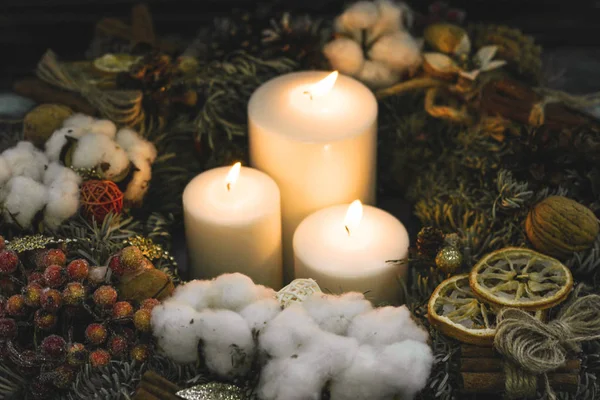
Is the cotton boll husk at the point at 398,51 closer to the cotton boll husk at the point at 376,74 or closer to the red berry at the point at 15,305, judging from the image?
the cotton boll husk at the point at 376,74

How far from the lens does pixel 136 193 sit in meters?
1.17

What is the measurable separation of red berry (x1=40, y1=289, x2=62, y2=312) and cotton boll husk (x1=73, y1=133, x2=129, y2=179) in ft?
0.80

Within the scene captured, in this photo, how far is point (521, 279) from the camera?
38.0 inches

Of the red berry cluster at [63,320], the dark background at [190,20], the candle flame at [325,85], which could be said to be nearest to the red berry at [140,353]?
the red berry cluster at [63,320]

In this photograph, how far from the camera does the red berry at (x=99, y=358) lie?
90 centimetres

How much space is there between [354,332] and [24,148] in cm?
54

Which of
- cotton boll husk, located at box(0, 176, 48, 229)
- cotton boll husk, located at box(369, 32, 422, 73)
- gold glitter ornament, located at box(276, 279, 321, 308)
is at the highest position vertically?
cotton boll husk, located at box(369, 32, 422, 73)

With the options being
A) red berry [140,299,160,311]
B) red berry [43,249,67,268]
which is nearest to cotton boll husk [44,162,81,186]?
red berry [43,249,67,268]

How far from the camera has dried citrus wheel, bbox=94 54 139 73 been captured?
131 cm

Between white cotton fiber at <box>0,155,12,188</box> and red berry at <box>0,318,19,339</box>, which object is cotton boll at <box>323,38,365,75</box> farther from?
red berry at <box>0,318,19,339</box>

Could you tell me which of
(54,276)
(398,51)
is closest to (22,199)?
(54,276)

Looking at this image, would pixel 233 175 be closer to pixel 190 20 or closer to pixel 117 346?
pixel 117 346

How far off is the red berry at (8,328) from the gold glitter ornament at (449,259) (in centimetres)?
51

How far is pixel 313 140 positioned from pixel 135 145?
257 millimetres
